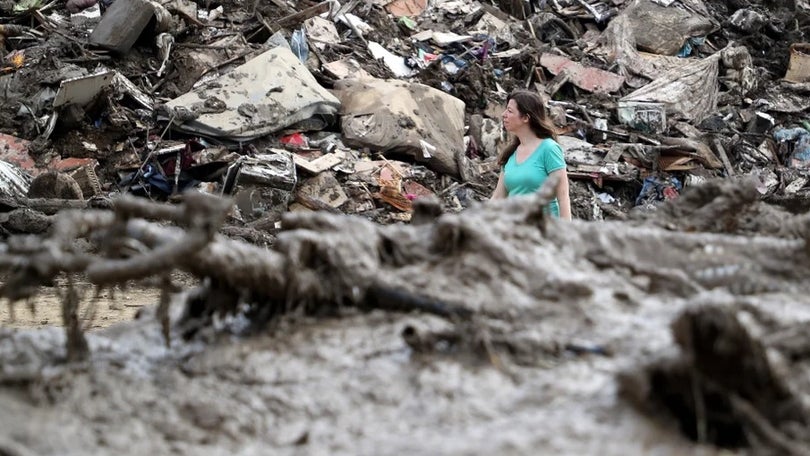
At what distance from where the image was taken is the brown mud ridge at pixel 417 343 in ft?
7.46

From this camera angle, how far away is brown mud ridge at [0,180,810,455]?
2273mm

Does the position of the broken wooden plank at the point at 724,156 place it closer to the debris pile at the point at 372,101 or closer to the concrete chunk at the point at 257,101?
the debris pile at the point at 372,101

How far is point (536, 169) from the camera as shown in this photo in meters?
5.23

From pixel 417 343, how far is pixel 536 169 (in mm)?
2677

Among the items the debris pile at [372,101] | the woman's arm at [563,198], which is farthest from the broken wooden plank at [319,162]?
the woman's arm at [563,198]

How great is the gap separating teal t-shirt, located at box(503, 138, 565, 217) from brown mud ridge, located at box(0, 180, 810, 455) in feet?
6.19

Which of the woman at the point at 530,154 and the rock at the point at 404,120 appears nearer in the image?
the woman at the point at 530,154

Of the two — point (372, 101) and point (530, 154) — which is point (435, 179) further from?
point (530, 154)

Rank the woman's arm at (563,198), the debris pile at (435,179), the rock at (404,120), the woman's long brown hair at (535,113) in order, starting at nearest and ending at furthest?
the debris pile at (435,179)
the woman's arm at (563,198)
the woman's long brown hair at (535,113)
the rock at (404,120)

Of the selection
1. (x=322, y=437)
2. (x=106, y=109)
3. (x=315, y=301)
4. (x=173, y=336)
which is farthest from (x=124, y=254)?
(x=106, y=109)

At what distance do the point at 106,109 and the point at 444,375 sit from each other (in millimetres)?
9310

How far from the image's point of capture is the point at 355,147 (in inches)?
455

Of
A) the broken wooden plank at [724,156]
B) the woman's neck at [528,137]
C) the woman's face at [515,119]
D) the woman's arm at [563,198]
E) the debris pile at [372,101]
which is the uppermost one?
the woman's face at [515,119]

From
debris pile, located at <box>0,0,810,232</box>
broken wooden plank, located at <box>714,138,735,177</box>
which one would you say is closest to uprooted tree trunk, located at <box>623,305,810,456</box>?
debris pile, located at <box>0,0,810,232</box>
